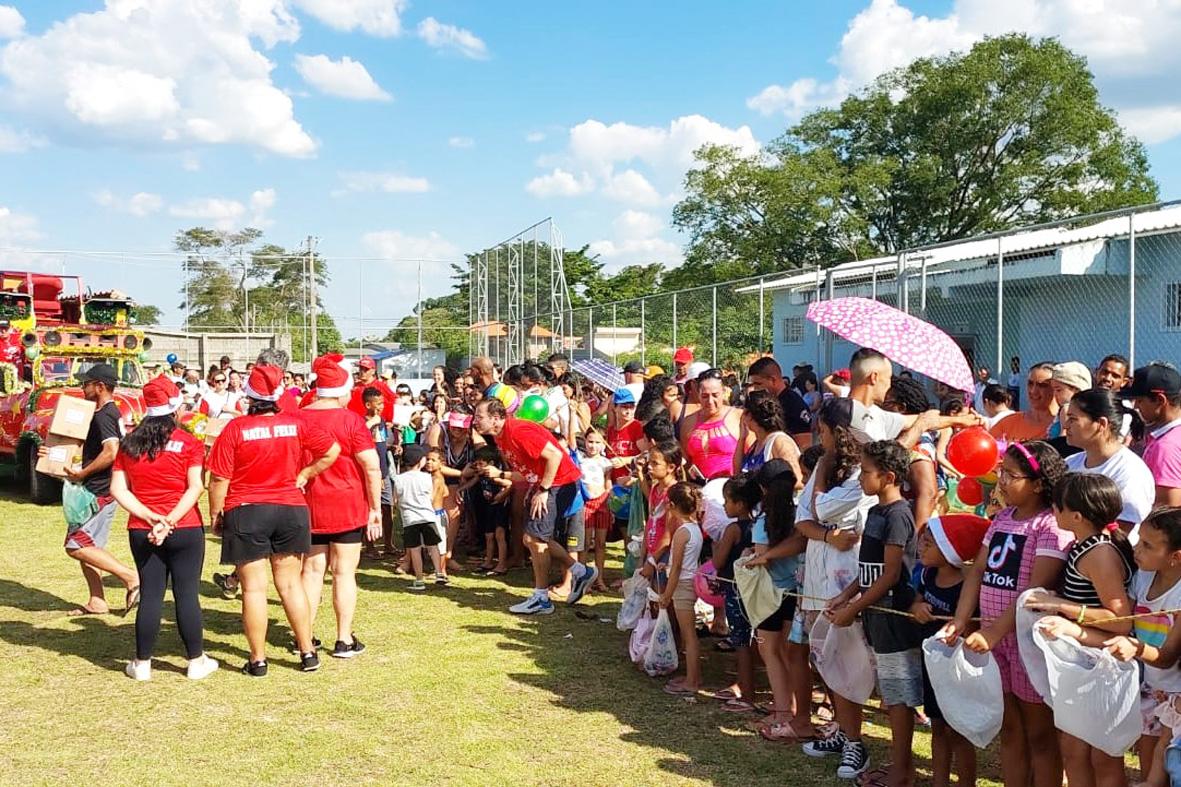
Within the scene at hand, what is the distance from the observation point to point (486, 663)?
21.5 feet

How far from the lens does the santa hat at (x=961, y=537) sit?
4.16 m

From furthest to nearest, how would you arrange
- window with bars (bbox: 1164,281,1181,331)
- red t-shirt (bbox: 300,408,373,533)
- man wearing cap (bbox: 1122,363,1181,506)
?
window with bars (bbox: 1164,281,1181,331) < red t-shirt (bbox: 300,408,373,533) < man wearing cap (bbox: 1122,363,1181,506)

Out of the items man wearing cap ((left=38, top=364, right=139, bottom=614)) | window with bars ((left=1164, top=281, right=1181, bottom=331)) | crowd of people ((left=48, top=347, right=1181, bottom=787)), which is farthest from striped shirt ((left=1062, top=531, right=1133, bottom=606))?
window with bars ((left=1164, top=281, right=1181, bottom=331))

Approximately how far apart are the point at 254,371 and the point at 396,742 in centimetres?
244

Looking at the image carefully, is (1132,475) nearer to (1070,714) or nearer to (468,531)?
(1070,714)

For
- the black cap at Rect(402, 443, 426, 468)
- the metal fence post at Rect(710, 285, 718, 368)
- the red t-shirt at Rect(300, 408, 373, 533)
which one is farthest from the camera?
the metal fence post at Rect(710, 285, 718, 368)

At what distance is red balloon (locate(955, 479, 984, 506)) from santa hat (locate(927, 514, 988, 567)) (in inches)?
46.2

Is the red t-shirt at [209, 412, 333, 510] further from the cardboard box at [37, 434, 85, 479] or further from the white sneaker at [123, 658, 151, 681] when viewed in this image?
the cardboard box at [37, 434, 85, 479]

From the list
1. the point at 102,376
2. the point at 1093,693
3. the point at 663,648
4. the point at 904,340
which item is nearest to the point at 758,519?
the point at 663,648

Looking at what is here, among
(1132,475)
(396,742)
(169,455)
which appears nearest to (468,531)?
(169,455)

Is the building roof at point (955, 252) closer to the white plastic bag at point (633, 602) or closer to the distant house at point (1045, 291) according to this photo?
the distant house at point (1045, 291)

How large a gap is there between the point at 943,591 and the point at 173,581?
14.5ft

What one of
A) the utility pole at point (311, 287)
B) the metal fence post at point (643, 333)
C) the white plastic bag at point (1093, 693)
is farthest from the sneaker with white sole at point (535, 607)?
the utility pole at point (311, 287)

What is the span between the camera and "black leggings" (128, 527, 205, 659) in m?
6.11
